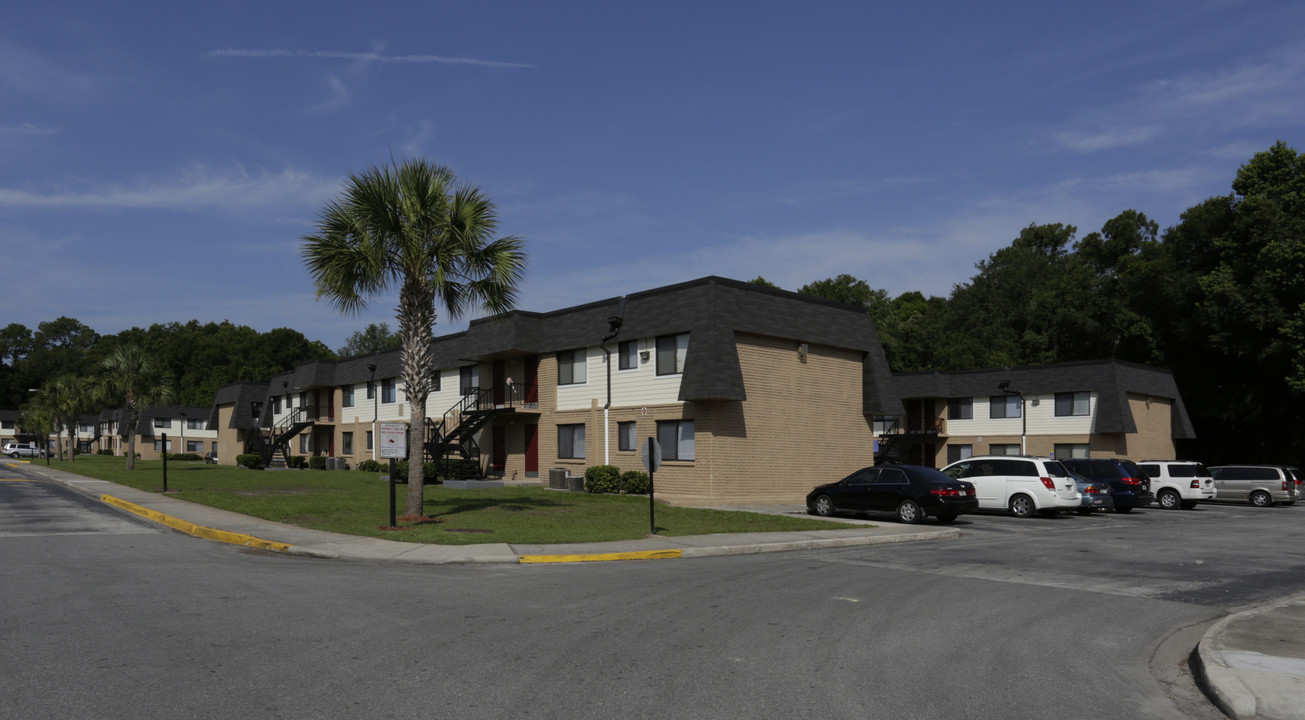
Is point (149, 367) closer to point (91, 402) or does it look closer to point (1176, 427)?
point (91, 402)

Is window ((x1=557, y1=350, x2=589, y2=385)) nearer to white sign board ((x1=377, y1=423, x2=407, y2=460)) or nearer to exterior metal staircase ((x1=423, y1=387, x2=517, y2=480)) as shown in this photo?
exterior metal staircase ((x1=423, y1=387, x2=517, y2=480))

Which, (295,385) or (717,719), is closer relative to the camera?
(717,719)

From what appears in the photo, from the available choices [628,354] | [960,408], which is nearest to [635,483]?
[628,354]

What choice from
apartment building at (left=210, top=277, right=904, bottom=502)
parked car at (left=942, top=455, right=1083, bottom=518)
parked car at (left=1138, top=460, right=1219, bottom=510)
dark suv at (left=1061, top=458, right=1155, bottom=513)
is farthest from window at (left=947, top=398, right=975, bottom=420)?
parked car at (left=942, top=455, right=1083, bottom=518)

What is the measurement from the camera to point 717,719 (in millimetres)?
6105

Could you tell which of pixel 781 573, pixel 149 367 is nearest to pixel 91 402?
pixel 149 367

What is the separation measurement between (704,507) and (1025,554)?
1218 centimetres

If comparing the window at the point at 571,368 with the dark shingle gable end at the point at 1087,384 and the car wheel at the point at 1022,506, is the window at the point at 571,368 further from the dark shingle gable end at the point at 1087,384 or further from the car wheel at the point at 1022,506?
the dark shingle gable end at the point at 1087,384

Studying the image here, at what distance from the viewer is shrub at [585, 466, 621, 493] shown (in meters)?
30.7

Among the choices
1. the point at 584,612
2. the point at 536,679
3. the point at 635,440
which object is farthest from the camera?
the point at 635,440

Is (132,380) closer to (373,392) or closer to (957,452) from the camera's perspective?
(373,392)

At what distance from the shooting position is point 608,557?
615 inches

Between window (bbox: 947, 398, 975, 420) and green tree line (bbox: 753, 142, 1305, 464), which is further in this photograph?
window (bbox: 947, 398, 975, 420)

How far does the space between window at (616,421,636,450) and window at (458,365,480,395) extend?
10024 mm
